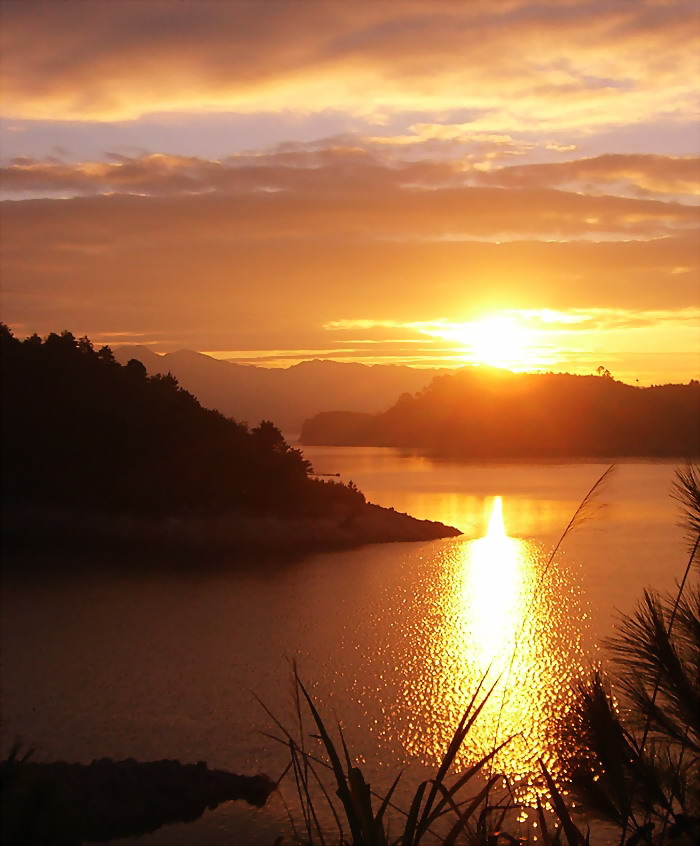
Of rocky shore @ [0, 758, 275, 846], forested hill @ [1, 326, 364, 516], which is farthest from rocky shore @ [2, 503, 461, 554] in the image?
rocky shore @ [0, 758, 275, 846]

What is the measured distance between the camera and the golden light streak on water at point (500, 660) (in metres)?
11.3

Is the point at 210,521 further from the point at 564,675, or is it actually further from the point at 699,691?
the point at 699,691

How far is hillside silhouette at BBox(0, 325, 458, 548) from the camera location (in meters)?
31.5

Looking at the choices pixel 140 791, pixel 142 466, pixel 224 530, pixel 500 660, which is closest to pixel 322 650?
pixel 500 660

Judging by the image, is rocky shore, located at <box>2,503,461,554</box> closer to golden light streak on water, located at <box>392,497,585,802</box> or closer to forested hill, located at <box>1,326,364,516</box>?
forested hill, located at <box>1,326,364,516</box>

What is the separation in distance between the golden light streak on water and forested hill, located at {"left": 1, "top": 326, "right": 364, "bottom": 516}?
8.86 metres

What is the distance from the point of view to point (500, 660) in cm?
1600

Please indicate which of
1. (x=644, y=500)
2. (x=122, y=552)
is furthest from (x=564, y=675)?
(x=644, y=500)

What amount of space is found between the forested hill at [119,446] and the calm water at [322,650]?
17.4ft

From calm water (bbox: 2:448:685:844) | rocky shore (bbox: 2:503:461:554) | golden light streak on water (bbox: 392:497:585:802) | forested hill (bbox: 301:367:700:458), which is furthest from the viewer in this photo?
forested hill (bbox: 301:367:700:458)

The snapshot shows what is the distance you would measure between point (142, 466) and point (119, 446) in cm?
123

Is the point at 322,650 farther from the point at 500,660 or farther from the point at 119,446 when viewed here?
the point at 119,446

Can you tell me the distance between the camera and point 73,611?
66.9 feet

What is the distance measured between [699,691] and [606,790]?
2.04 feet
